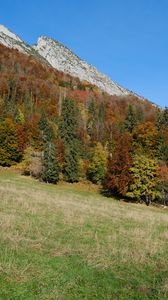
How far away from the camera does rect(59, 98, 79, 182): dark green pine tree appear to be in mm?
75562

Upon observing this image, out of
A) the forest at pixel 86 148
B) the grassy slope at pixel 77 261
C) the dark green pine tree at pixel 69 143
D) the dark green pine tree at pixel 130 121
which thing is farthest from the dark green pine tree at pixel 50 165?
the dark green pine tree at pixel 130 121

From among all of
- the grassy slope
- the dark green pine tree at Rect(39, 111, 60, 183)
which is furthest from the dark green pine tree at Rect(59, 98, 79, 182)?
the grassy slope

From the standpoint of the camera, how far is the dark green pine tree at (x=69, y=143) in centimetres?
7556

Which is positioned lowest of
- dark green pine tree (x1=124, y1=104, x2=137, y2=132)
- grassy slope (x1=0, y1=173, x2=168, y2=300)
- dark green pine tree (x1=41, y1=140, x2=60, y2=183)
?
grassy slope (x1=0, y1=173, x2=168, y2=300)

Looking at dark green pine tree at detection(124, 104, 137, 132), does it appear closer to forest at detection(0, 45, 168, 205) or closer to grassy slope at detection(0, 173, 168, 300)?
forest at detection(0, 45, 168, 205)

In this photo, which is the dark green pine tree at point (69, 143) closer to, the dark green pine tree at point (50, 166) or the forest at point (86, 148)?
the forest at point (86, 148)

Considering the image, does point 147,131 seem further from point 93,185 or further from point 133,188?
point 133,188

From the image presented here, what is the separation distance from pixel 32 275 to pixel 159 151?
81077 mm

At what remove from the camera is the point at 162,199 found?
65312 mm

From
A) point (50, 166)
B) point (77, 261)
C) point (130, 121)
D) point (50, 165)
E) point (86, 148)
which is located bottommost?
point (77, 261)

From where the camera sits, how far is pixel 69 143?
96250 millimetres

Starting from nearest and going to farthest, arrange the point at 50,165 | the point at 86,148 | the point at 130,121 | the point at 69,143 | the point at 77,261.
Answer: the point at 77,261, the point at 50,165, the point at 86,148, the point at 69,143, the point at 130,121

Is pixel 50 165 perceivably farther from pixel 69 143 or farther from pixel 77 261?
pixel 77 261

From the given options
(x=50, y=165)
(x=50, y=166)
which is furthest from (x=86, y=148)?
(x=50, y=166)
